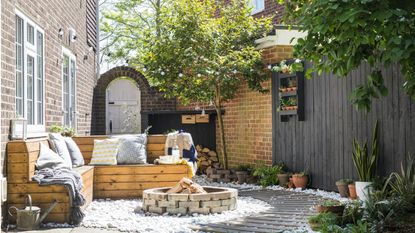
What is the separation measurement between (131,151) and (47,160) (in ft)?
8.33

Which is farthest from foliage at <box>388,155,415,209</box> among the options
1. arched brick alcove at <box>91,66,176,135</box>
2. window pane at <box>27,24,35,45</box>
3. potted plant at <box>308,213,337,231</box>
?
arched brick alcove at <box>91,66,176,135</box>

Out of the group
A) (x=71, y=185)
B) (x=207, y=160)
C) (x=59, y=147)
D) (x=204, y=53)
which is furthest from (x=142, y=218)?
(x=207, y=160)

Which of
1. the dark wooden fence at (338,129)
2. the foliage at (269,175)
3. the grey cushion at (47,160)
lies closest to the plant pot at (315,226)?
the dark wooden fence at (338,129)

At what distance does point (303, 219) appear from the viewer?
6949 millimetres

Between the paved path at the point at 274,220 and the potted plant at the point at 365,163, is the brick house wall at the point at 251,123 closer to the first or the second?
the paved path at the point at 274,220

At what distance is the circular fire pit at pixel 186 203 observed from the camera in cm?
743

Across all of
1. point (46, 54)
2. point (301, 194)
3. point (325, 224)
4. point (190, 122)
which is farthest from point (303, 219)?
point (190, 122)

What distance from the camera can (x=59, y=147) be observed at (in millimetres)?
8422

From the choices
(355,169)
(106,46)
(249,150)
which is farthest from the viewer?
(106,46)

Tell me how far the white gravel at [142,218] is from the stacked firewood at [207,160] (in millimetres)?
5112

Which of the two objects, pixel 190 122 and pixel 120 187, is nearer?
pixel 120 187

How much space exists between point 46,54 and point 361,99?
5.53 m

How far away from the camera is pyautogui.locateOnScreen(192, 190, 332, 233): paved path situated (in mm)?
6395

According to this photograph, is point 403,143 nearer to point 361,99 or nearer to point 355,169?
point 355,169
